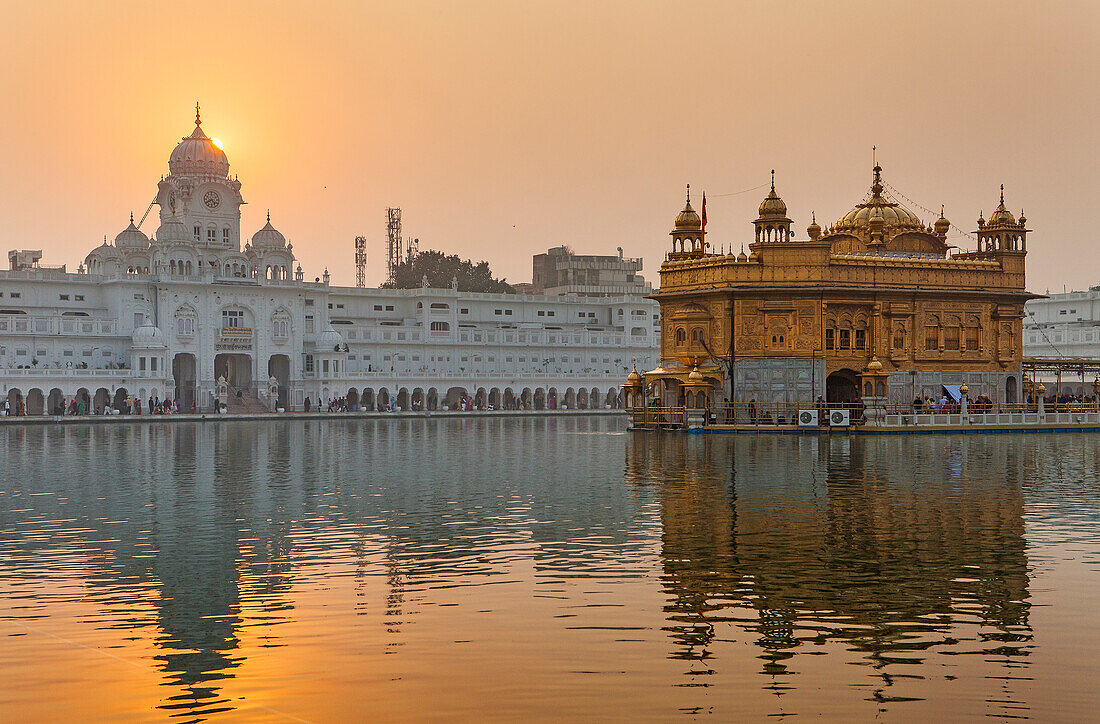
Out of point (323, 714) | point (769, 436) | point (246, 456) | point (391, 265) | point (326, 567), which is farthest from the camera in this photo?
point (391, 265)

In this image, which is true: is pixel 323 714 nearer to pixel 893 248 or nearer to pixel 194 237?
pixel 893 248

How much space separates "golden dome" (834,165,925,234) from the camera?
71.1 m

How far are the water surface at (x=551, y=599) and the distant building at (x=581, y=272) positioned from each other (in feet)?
456

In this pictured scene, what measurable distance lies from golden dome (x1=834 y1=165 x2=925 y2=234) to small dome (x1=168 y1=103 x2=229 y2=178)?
2458 inches

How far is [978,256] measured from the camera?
6931 centimetres

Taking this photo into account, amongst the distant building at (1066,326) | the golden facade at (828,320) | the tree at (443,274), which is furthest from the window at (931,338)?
the tree at (443,274)

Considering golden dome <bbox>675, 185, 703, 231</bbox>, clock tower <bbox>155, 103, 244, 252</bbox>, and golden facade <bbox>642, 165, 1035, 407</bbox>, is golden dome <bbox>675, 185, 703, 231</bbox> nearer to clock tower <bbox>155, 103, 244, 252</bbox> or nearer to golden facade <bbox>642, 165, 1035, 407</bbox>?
golden facade <bbox>642, 165, 1035, 407</bbox>

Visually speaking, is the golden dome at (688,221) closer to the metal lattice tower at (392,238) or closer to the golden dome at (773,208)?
the golden dome at (773,208)

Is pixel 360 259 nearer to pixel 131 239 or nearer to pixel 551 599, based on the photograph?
pixel 131 239

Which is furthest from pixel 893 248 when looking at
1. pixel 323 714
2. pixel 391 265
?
pixel 391 265

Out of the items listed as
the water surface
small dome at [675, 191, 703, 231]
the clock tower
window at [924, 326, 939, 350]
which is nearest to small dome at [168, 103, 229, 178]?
the clock tower

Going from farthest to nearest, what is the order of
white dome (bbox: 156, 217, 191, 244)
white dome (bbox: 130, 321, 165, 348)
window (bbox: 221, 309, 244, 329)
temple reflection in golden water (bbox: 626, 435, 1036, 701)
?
window (bbox: 221, 309, 244, 329) < white dome (bbox: 156, 217, 191, 244) < white dome (bbox: 130, 321, 165, 348) < temple reflection in golden water (bbox: 626, 435, 1036, 701)

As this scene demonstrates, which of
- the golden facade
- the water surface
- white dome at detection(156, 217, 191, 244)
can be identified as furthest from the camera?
white dome at detection(156, 217, 191, 244)

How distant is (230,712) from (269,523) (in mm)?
12964
